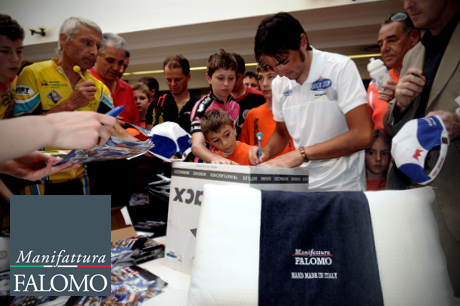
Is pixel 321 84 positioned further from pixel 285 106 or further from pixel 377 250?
pixel 377 250

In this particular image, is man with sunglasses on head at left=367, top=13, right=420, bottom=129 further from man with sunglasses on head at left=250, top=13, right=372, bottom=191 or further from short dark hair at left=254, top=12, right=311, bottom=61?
short dark hair at left=254, top=12, right=311, bottom=61

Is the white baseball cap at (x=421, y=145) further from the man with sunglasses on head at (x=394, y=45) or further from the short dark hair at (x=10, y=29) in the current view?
the short dark hair at (x=10, y=29)

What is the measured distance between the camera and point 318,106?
1205 mm

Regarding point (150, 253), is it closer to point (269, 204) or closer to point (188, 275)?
point (188, 275)

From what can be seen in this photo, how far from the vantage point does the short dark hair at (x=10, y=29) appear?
3.91ft

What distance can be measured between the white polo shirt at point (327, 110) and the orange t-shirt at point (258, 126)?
388 mm

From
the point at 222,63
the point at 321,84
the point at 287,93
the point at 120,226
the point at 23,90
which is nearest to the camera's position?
the point at 120,226

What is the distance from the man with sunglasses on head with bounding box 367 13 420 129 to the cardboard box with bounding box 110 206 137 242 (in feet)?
4.24

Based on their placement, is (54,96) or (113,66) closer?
(54,96)

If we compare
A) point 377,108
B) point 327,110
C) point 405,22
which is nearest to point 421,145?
point 327,110

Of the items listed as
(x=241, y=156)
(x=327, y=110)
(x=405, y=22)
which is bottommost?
(x=241, y=156)

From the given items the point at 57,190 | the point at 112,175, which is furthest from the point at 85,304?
the point at 57,190

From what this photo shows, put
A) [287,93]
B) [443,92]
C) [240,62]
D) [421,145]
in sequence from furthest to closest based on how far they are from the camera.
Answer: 1. [240,62]
2. [287,93]
3. [443,92]
4. [421,145]

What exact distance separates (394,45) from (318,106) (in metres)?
0.74
